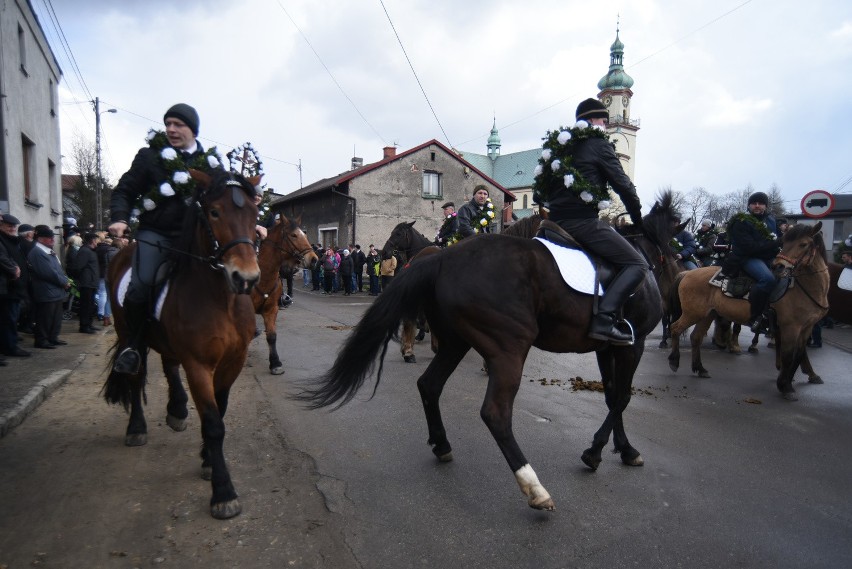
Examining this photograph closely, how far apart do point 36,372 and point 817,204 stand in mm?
14140

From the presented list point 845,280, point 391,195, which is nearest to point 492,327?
point 845,280

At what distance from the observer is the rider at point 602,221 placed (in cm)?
412

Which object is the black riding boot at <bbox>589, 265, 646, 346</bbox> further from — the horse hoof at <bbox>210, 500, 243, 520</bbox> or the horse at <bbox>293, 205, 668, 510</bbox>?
the horse hoof at <bbox>210, 500, 243, 520</bbox>

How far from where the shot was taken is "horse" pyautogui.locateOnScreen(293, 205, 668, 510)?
12.0 ft

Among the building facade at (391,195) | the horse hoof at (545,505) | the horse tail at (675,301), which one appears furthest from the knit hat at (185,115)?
the building facade at (391,195)

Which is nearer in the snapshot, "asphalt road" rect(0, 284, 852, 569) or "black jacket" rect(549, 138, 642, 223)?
"asphalt road" rect(0, 284, 852, 569)

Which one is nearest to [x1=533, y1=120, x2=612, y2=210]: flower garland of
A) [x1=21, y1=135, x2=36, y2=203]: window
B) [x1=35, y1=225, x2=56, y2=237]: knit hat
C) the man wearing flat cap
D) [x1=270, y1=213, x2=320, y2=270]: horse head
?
the man wearing flat cap

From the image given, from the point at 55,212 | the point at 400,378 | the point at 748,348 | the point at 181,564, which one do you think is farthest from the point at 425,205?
the point at 181,564

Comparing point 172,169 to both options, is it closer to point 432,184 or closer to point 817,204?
point 817,204

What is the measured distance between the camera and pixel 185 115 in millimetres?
4398

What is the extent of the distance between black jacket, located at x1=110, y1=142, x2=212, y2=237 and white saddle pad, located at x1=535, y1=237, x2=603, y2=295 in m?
2.96

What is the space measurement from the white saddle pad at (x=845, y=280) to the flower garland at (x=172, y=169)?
327 inches

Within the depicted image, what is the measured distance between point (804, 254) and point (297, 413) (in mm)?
6658

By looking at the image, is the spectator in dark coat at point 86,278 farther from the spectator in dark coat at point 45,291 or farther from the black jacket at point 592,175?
the black jacket at point 592,175
